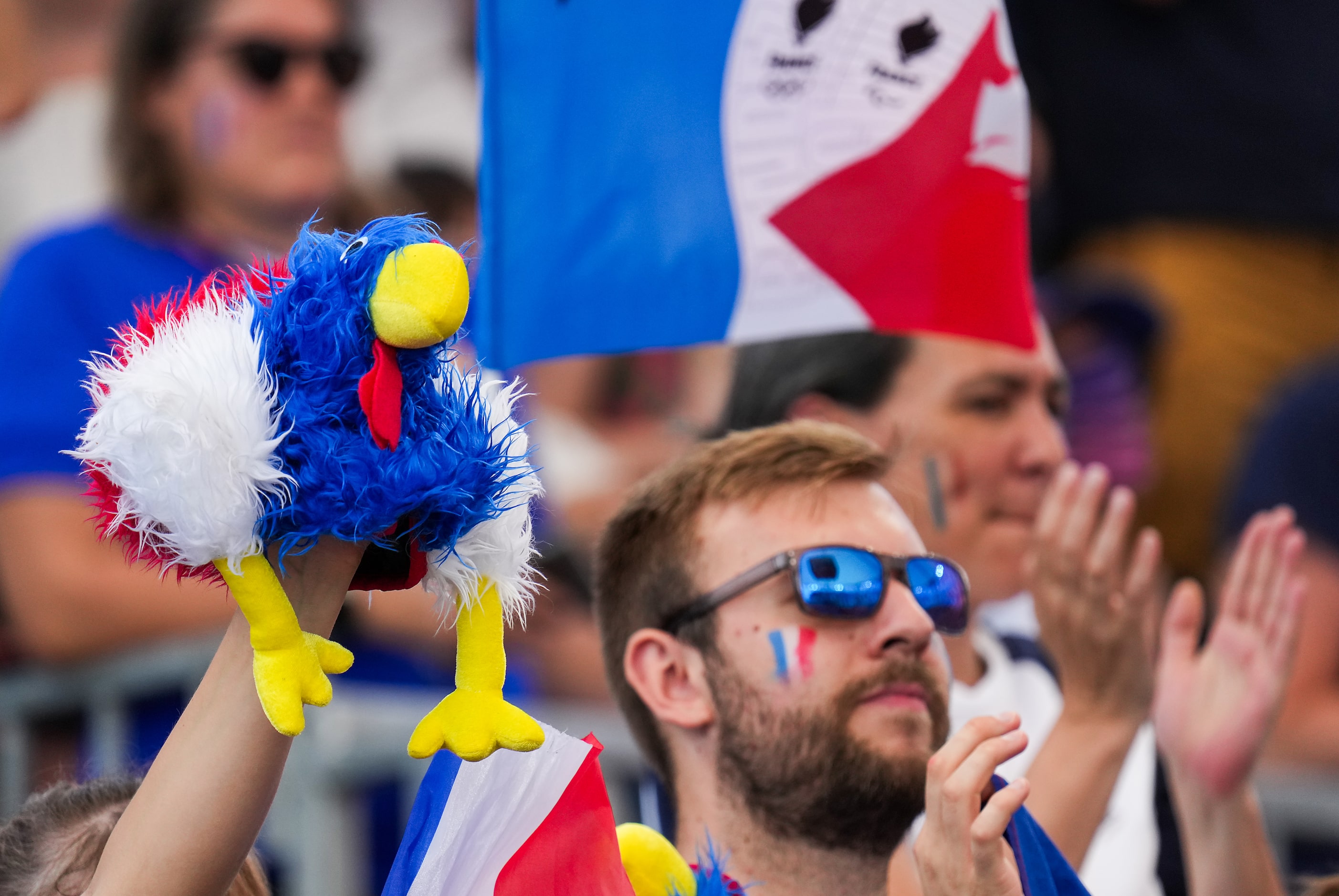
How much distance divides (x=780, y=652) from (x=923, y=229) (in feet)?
3.10

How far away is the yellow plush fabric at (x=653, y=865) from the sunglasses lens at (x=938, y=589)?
21.2 inches

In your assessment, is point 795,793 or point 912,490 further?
point 912,490

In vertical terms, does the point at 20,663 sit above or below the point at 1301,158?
below

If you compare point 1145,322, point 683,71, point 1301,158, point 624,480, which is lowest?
point 624,480

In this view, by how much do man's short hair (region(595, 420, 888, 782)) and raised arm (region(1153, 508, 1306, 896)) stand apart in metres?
0.72

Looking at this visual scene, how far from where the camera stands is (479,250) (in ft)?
10.1

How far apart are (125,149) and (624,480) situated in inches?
63.0

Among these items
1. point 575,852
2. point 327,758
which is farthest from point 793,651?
point 327,758

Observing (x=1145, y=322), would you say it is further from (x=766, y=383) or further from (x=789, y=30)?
(x=789, y=30)

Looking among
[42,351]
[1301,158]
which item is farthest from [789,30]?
[1301,158]

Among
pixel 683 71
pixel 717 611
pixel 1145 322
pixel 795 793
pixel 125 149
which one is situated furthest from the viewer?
pixel 1145 322

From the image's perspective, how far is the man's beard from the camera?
2236 millimetres

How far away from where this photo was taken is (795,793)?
7.43 ft

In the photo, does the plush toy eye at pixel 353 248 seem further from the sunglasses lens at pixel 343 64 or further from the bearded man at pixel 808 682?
the sunglasses lens at pixel 343 64
